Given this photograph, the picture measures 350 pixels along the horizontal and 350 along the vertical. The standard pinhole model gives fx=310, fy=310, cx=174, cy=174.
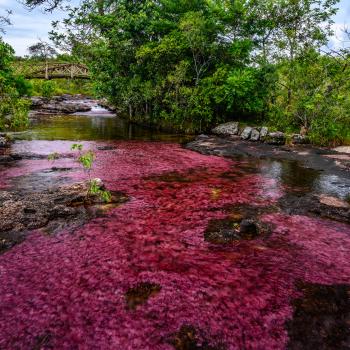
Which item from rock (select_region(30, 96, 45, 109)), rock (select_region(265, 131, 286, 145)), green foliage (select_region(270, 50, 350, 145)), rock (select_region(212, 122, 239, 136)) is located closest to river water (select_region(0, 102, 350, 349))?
green foliage (select_region(270, 50, 350, 145))

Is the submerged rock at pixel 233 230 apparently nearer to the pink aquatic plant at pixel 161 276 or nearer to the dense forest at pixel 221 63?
the pink aquatic plant at pixel 161 276

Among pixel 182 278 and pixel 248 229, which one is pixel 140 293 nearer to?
pixel 182 278

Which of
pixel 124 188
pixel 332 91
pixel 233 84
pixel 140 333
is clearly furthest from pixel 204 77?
pixel 140 333

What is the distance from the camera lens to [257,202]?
438 inches

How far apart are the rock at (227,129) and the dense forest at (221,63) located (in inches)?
51.4

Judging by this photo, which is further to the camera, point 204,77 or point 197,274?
point 204,77

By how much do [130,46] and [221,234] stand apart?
26.9m

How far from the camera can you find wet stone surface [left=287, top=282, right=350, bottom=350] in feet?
15.8

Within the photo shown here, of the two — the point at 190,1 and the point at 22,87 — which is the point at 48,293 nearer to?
the point at 190,1

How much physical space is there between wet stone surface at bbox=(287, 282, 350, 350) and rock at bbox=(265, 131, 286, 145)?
18.6m

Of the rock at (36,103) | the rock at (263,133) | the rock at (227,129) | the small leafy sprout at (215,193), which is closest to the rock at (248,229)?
the small leafy sprout at (215,193)

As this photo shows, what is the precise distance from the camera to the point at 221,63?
93.0ft

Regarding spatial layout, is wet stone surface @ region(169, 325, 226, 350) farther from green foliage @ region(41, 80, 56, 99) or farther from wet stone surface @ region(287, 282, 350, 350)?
green foliage @ region(41, 80, 56, 99)

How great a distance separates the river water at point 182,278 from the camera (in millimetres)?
4953
